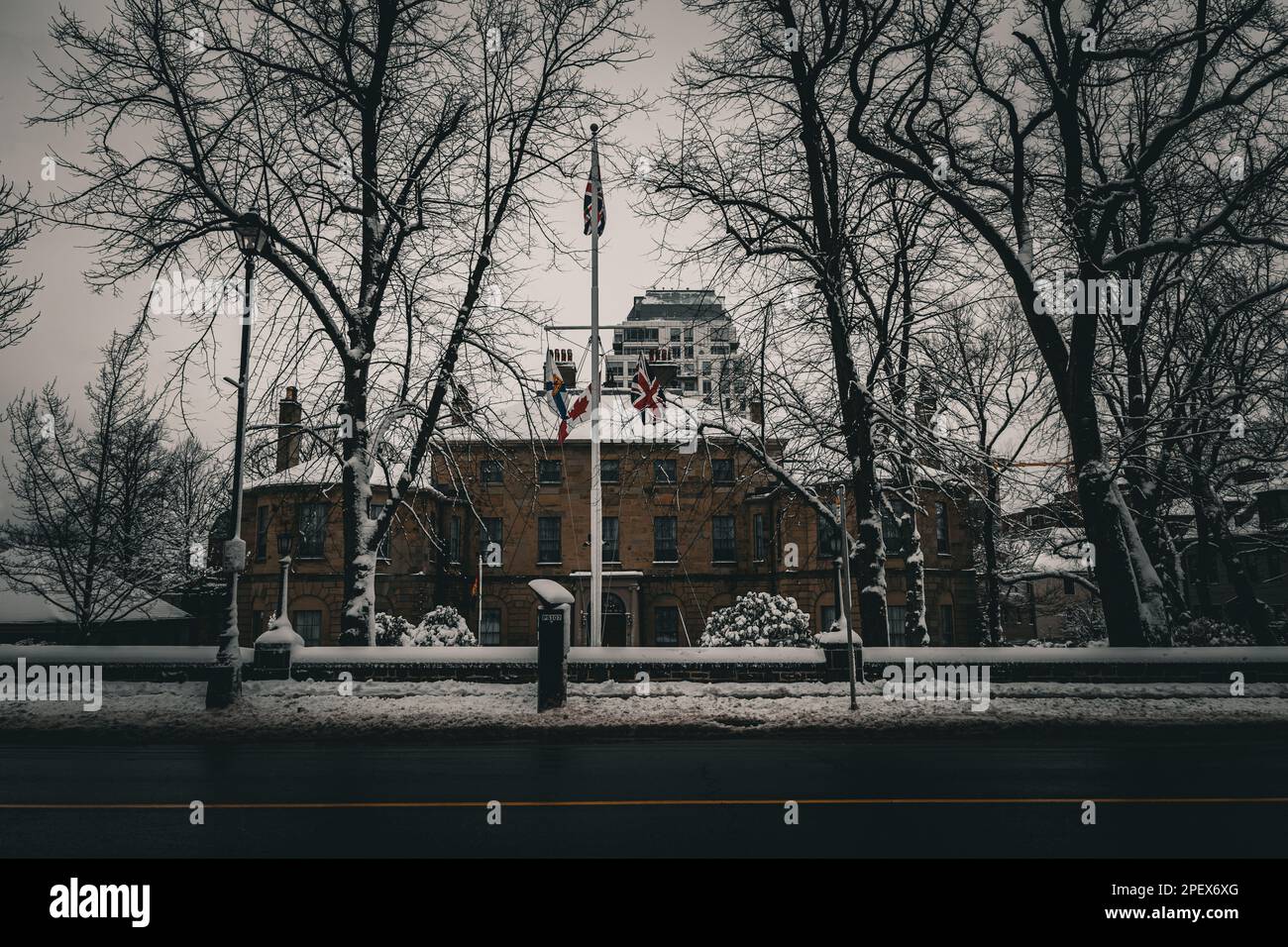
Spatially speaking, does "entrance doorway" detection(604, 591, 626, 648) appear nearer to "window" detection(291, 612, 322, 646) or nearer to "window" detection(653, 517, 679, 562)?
"window" detection(653, 517, 679, 562)

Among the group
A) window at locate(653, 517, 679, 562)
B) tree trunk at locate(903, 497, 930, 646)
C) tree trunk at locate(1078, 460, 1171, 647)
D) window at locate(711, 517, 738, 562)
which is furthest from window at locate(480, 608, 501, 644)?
tree trunk at locate(1078, 460, 1171, 647)

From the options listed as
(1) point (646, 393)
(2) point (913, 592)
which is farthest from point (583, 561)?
(1) point (646, 393)

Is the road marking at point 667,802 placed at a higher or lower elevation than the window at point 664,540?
lower

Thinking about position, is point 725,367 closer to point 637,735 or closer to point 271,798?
point 637,735

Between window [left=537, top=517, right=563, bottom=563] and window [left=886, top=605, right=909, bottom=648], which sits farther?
window [left=537, top=517, right=563, bottom=563]

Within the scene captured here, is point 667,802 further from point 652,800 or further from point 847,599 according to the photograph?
point 847,599

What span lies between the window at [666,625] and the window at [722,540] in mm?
3601

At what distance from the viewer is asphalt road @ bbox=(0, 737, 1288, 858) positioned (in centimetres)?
594

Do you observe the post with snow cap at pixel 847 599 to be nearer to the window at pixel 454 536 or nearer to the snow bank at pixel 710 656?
the snow bank at pixel 710 656

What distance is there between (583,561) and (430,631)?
19366 mm

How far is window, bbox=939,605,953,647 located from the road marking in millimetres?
34862

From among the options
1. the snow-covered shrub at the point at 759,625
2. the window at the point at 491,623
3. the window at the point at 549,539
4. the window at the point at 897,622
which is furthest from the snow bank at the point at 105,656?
the window at the point at 897,622

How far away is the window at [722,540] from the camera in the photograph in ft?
132
